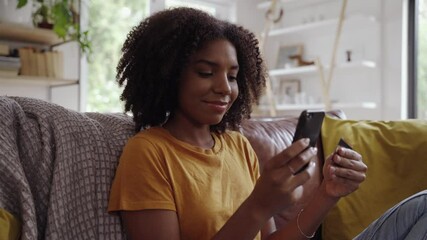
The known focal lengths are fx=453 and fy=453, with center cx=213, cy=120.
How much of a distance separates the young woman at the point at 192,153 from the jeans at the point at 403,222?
9 centimetres

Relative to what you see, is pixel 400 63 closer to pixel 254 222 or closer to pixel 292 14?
pixel 292 14

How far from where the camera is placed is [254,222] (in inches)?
30.6

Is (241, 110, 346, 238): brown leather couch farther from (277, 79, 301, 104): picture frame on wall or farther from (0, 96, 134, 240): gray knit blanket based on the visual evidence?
(277, 79, 301, 104): picture frame on wall

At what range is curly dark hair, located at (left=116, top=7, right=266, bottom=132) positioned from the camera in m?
0.94

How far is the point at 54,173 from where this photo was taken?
91cm

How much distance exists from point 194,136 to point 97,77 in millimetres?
2597

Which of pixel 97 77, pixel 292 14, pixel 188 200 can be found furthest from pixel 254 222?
pixel 292 14

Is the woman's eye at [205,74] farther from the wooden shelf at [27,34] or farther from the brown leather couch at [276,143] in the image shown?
the wooden shelf at [27,34]

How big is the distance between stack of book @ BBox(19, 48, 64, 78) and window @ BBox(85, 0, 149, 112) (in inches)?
17.5

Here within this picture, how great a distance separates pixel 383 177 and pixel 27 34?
228 cm

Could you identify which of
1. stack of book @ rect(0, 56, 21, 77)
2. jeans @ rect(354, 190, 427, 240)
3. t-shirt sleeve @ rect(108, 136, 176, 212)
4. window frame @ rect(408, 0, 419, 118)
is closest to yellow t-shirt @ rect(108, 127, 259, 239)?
t-shirt sleeve @ rect(108, 136, 176, 212)

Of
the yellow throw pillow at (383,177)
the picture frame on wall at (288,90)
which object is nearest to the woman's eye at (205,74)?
the yellow throw pillow at (383,177)

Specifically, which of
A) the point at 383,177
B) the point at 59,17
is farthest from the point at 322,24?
the point at 383,177

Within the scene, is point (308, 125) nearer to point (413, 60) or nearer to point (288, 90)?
point (413, 60)
